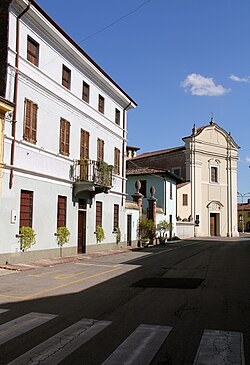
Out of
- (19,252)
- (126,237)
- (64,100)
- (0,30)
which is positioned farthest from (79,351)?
(126,237)

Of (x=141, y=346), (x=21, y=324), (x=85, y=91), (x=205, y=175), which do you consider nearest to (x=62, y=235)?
(x=85, y=91)

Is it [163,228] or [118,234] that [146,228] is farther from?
[163,228]

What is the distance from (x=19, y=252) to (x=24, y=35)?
28.4ft

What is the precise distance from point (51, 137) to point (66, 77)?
11.6ft

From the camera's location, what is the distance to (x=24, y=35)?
52.9 feet

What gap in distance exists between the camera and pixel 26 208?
641 inches

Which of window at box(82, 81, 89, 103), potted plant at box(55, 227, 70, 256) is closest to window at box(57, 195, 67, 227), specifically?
potted plant at box(55, 227, 70, 256)

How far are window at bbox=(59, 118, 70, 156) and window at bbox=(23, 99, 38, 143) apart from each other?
7.49 ft

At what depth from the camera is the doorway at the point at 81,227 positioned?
21.1 meters

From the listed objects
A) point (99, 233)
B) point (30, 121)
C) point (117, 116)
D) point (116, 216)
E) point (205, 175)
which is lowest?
point (99, 233)

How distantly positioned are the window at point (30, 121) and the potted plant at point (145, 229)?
15.3m

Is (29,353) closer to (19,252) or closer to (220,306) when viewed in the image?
(220,306)

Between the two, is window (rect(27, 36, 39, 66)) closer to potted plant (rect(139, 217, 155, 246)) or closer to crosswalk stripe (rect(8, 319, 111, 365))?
crosswalk stripe (rect(8, 319, 111, 365))

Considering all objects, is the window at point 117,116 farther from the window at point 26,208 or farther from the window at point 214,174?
the window at point 214,174
